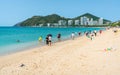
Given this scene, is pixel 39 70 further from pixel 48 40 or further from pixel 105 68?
pixel 48 40

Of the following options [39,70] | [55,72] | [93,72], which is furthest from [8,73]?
[93,72]

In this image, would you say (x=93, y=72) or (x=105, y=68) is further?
(x=105, y=68)

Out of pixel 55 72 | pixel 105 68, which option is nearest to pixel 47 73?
pixel 55 72

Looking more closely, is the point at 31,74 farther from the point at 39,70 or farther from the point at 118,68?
the point at 118,68

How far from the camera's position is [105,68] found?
9.29 m

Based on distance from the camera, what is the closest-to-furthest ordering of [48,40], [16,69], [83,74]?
[83,74] → [16,69] → [48,40]

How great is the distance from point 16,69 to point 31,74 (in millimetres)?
1338

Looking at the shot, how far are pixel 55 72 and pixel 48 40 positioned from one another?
1656cm

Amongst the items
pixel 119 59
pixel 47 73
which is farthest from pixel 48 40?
pixel 47 73

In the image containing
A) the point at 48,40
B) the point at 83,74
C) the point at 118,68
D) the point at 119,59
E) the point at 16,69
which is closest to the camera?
the point at 83,74

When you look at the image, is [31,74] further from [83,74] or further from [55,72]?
[83,74]

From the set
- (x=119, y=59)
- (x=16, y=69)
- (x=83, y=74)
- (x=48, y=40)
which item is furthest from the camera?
(x=48, y=40)

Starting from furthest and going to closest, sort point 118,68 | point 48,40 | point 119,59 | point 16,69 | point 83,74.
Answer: point 48,40 < point 119,59 < point 16,69 < point 118,68 < point 83,74

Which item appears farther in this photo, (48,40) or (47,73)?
(48,40)
